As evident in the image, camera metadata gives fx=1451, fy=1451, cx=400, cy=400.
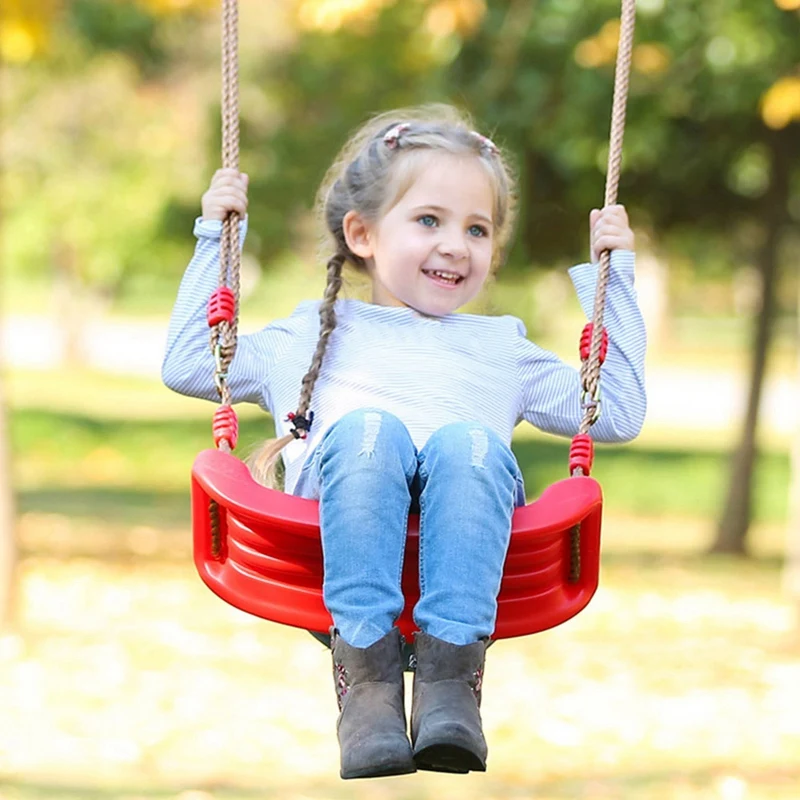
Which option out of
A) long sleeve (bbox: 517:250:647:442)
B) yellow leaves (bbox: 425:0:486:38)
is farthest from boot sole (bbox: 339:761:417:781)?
yellow leaves (bbox: 425:0:486:38)

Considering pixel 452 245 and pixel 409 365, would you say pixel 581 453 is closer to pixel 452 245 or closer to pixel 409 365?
pixel 409 365

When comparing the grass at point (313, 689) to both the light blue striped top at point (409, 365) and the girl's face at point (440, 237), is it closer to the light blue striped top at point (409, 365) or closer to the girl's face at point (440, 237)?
the light blue striped top at point (409, 365)

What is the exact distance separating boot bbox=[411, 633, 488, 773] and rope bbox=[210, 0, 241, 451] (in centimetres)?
62

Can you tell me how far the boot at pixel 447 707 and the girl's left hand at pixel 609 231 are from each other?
0.89m

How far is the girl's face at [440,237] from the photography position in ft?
9.68

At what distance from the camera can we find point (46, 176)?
20328 millimetres

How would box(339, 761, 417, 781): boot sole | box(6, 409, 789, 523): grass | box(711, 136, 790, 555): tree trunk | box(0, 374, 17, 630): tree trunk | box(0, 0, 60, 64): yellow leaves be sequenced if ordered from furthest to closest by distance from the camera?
box(6, 409, 789, 523): grass < box(711, 136, 790, 555): tree trunk < box(0, 374, 17, 630): tree trunk < box(0, 0, 60, 64): yellow leaves < box(339, 761, 417, 781): boot sole

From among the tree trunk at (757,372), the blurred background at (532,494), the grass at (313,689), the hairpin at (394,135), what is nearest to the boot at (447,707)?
the hairpin at (394,135)

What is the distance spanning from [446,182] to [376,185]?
Result: 16cm

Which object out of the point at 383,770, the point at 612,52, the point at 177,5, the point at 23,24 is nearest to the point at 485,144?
the point at 383,770

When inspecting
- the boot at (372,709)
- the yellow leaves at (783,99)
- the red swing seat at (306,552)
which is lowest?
the boot at (372,709)

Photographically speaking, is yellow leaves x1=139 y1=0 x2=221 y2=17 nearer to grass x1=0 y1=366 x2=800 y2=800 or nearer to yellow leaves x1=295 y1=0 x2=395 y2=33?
yellow leaves x1=295 y1=0 x2=395 y2=33

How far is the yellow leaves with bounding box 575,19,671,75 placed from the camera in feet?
23.7

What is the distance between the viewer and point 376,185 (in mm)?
3055
